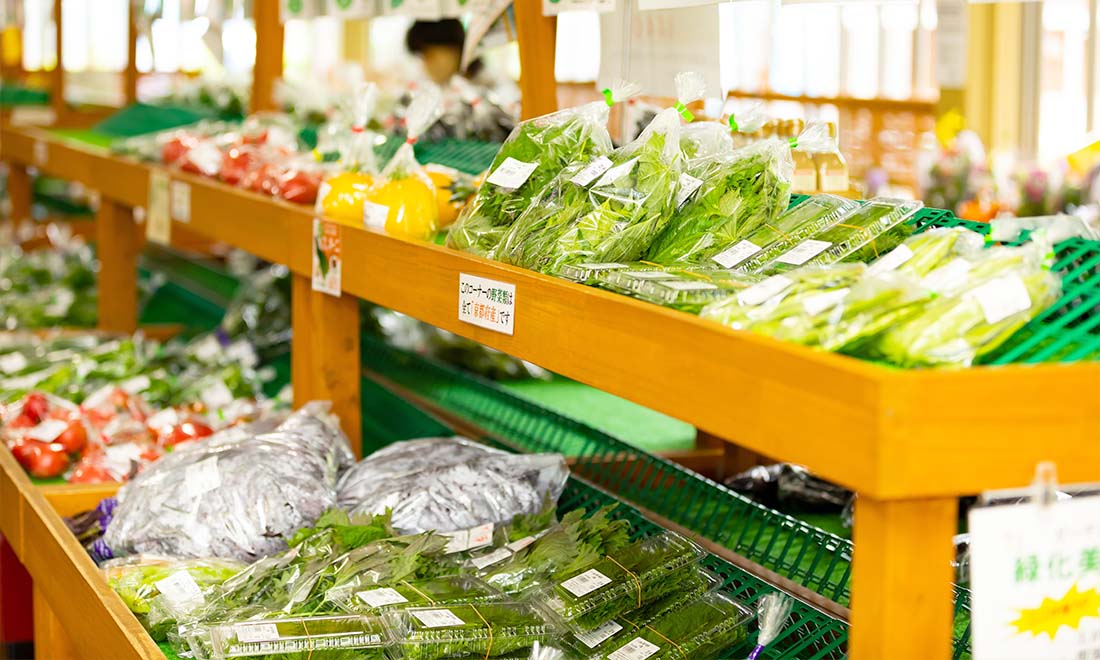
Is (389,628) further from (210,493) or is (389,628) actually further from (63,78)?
(63,78)

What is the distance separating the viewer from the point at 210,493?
2.17m

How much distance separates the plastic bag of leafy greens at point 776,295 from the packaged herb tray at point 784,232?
8.3 inches

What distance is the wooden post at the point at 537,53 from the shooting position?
2.32 metres

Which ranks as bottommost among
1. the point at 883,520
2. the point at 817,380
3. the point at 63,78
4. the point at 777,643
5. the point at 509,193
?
the point at 777,643

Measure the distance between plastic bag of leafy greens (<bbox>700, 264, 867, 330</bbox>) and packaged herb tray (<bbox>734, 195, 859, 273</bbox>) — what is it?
0.69 ft

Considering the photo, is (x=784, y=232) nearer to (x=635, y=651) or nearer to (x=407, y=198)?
(x=635, y=651)

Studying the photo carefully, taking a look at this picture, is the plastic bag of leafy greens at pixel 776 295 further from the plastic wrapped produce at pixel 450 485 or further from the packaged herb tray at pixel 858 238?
the plastic wrapped produce at pixel 450 485

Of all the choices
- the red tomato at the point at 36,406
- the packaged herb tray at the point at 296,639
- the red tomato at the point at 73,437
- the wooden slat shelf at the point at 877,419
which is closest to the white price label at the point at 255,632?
the packaged herb tray at the point at 296,639

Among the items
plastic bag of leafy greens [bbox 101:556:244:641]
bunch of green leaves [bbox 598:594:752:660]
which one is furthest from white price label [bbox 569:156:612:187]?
plastic bag of leafy greens [bbox 101:556:244:641]

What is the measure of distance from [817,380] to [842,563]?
40.0 inches

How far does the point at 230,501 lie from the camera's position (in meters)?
2.16

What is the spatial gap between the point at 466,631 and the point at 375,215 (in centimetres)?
79

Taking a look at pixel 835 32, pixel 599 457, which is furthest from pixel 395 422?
pixel 835 32

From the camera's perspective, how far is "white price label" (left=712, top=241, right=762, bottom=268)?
158 centimetres
